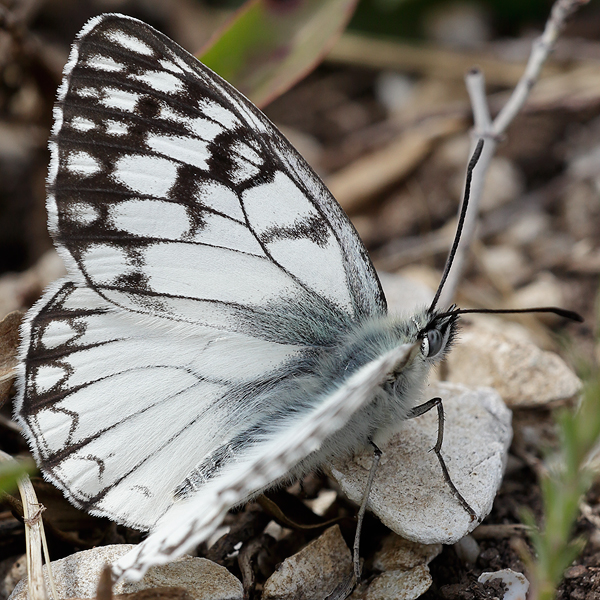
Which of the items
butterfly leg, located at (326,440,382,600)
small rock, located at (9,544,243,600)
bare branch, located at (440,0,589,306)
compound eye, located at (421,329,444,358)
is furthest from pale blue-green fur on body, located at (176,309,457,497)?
bare branch, located at (440,0,589,306)

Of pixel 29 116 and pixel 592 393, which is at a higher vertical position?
pixel 29 116

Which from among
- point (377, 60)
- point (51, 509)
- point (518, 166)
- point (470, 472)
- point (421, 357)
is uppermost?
point (377, 60)

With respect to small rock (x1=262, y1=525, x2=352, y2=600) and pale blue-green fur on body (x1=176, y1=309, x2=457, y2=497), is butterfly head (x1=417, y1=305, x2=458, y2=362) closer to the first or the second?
pale blue-green fur on body (x1=176, y1=309, x2=457, y2=497)

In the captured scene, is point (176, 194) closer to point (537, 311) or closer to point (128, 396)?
point (128, 396)

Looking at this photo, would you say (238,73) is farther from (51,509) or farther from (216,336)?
(51,509)

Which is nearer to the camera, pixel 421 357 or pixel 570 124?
pixel 421 357

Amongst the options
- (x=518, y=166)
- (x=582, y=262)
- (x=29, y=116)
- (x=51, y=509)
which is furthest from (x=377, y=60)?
(x=51, y=509)
